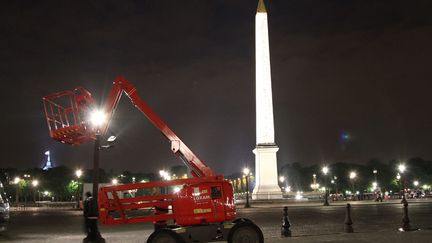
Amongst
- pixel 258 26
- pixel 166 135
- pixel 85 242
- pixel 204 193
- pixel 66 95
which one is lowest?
pixel 85 242

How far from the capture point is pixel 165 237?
41.1ft

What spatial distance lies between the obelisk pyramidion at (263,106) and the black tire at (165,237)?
40387 millimetres

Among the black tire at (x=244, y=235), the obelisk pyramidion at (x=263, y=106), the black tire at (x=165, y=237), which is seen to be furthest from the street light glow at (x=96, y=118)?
the obelisk pyramidion at (x=263, y=106)

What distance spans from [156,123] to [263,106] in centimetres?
3624

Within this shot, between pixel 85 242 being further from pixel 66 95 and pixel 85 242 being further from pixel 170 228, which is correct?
pixel 66 95

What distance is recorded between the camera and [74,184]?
429ft

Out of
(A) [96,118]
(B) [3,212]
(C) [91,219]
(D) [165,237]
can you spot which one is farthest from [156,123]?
(B) [3,212]

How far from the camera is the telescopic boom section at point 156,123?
16328 mm

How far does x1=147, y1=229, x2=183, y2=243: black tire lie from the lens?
41.1ft

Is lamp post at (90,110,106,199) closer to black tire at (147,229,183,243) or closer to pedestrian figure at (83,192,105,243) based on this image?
pedestrian figure at (83,192,105,243)

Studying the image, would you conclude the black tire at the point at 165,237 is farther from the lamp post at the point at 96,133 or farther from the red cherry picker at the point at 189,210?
the lamp post at the point at 96,133

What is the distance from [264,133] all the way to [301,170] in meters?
127

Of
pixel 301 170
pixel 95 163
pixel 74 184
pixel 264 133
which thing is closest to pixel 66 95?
pixel 95 163

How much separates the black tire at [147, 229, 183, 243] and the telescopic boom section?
349 centimetres
